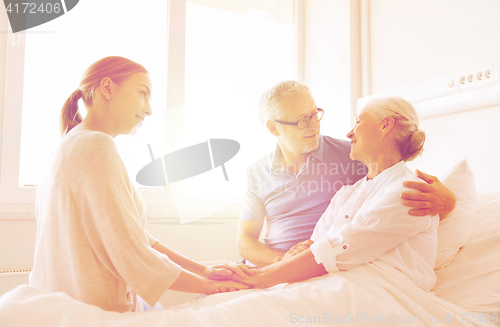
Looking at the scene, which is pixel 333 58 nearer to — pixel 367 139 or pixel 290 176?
pixel 290 176

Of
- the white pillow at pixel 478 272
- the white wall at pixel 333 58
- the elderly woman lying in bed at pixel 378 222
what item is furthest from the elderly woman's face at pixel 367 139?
the white wall at pixel 333 58

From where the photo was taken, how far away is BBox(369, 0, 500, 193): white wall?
1.78 metres

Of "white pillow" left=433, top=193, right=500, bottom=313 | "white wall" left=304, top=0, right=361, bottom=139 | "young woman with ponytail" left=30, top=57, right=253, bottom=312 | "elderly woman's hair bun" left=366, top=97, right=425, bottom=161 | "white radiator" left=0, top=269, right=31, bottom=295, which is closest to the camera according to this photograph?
"young woman with ponytail" left=30, top=57, right=253, bottom=312

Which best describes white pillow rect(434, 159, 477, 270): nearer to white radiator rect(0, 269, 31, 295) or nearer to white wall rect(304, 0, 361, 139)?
white wall rect(304, 0, 361, 139)

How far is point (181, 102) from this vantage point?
2617 mm

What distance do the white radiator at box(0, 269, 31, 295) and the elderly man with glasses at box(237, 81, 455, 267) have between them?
1139 mm

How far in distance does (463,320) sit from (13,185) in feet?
7.56

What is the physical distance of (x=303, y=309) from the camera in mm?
968

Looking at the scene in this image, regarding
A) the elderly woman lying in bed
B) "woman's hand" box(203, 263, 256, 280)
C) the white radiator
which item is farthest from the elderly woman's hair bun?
the white radiator

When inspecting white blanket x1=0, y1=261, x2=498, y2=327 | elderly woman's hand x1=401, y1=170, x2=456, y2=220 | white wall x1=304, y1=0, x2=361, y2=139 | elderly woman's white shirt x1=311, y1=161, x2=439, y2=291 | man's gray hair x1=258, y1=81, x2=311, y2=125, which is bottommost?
white blanket x1=0, y1=261, x2=498, y2=327

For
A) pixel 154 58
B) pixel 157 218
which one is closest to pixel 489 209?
pixel 157 218

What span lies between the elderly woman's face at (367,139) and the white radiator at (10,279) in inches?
69.8

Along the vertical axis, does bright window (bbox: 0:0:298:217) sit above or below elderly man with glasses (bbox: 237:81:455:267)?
above

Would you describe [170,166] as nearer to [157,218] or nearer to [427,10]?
[157,218]
